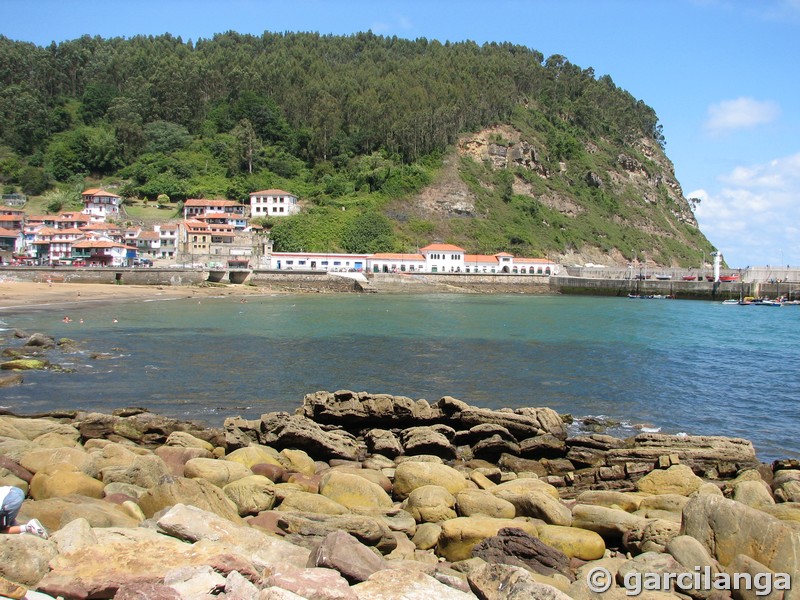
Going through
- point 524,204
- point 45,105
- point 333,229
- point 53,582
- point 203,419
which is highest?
point 45,105

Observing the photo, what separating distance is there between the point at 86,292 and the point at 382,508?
218ft

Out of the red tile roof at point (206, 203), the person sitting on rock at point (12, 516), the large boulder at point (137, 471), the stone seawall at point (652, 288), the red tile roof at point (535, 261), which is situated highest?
the red tile roof at point (206, 203)

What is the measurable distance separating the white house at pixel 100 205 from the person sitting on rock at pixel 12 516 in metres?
104

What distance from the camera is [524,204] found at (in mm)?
123125

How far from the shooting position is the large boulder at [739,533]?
303 inches

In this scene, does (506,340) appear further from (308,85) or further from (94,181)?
(308,85)

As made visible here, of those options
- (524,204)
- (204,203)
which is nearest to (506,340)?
(204,203)

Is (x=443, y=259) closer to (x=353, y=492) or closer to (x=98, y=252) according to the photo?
(x=98, y=252)

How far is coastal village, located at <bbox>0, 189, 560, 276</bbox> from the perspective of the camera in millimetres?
90188

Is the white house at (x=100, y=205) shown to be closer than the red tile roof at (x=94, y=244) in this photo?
No

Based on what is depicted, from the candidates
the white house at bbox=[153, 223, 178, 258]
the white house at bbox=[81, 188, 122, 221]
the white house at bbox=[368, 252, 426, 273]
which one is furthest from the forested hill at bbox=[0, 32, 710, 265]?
the white house at bbox=[153, 223, 178, 258]

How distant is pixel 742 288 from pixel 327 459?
91.9m

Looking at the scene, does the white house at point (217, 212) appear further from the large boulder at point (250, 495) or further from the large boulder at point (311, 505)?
the large boulder at point (311, 505)

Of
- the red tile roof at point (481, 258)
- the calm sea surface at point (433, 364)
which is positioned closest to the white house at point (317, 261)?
the red tile roof at point (481, 258)
